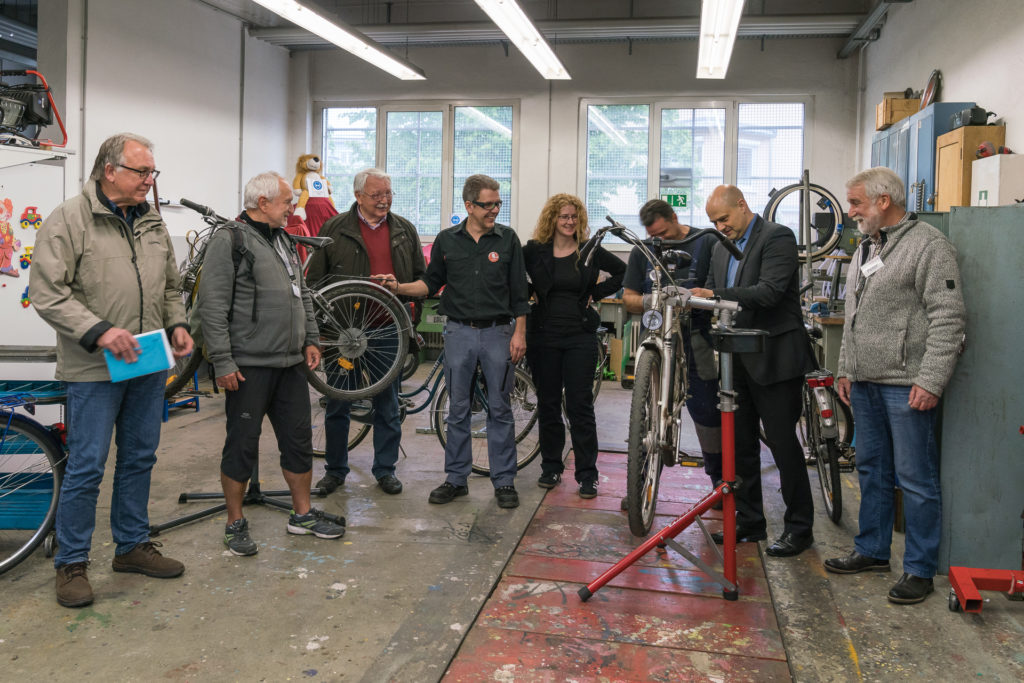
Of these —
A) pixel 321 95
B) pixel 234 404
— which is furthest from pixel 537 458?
pixel 321 95

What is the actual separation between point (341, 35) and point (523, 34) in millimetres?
1572

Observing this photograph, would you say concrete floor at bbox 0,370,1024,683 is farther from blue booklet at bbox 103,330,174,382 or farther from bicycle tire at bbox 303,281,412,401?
blue booklet at bbox 103,330,174,382

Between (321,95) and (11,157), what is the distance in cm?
605

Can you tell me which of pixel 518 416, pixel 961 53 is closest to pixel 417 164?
pixel 961 53

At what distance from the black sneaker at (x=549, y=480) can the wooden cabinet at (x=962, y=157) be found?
2814mm

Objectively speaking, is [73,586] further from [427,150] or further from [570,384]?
[427,150]

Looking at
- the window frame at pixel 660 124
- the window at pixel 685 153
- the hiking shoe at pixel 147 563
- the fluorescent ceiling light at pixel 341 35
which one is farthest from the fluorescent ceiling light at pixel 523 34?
the hiking shoe at pixel 147 563

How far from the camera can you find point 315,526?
337 cm

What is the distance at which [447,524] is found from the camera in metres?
3.58

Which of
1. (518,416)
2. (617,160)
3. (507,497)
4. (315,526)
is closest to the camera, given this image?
(315,526)

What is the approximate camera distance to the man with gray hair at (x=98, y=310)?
8.57ft

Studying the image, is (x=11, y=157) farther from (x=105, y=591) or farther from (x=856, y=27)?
(x=856, y=27)

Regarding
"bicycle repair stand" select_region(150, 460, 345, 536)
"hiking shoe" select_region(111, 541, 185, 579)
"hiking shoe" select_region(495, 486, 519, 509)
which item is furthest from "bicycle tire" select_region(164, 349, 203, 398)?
"hiking shoe" select_region(495, 486, 519, 509)

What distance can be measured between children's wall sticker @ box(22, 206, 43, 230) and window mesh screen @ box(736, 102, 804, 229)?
6.87 metres
